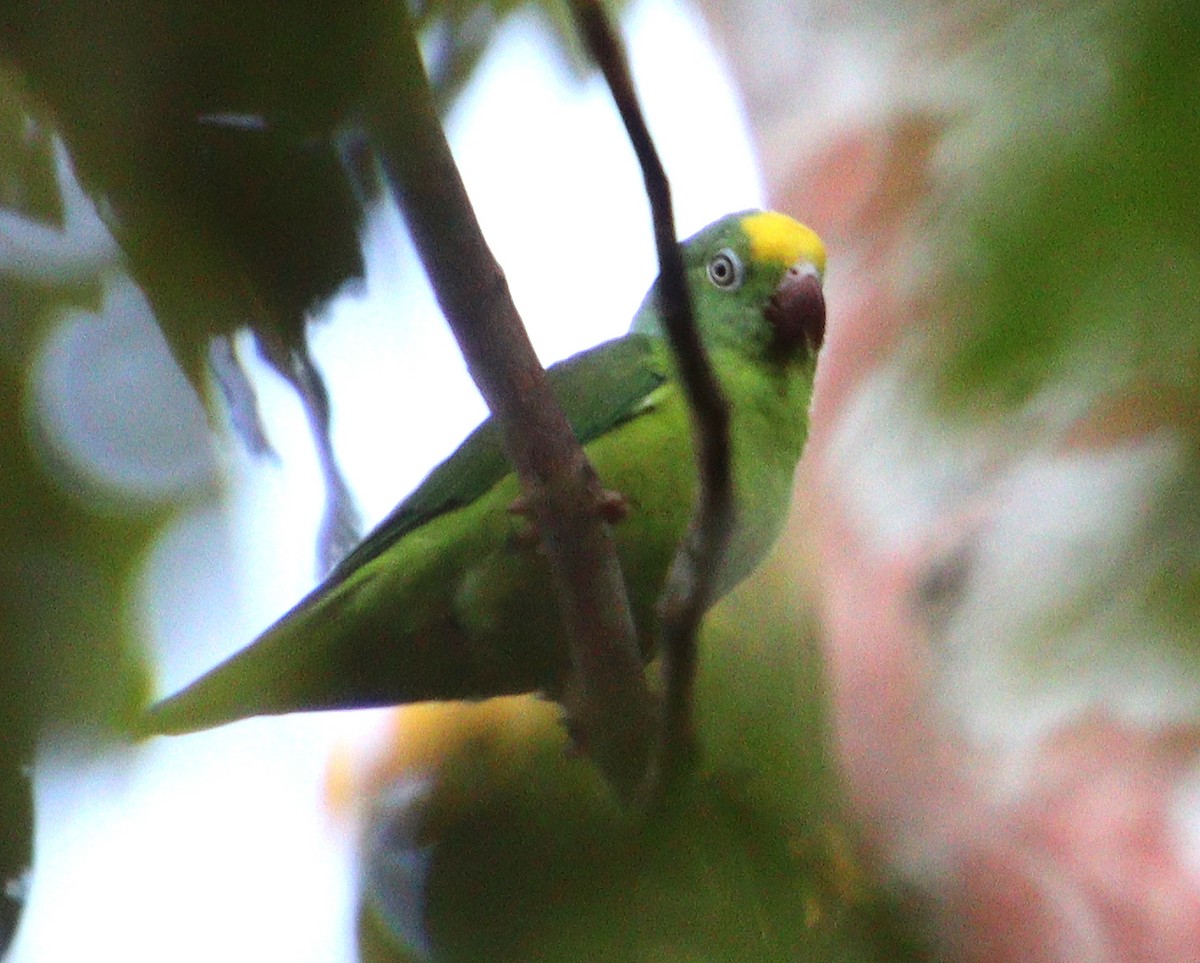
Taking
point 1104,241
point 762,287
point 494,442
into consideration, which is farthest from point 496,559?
point 1104,241

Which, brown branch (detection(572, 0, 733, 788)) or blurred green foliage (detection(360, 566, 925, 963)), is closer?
brown branch (detection(572, 0, 733, 788))

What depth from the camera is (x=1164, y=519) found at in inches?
30.8

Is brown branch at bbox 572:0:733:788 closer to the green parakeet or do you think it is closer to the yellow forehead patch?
the green parakeet

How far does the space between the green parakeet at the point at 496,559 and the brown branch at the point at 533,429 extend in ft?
0.81

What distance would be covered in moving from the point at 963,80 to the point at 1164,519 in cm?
67

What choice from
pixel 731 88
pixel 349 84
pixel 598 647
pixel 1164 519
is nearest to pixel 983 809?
pixel 598 647

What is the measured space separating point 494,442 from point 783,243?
790 millimetres

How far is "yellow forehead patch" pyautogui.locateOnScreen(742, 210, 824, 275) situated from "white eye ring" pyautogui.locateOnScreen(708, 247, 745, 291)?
0.04 metres

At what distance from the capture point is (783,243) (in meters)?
2.68

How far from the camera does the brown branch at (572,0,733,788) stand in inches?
37.9

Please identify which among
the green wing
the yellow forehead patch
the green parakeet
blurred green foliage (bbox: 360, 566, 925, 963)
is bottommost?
blurred green foliage (bbox: 360, 566, 925, 963)

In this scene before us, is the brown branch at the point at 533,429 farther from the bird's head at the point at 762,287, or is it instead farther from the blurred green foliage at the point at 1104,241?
the bird's head at the point at 762,287

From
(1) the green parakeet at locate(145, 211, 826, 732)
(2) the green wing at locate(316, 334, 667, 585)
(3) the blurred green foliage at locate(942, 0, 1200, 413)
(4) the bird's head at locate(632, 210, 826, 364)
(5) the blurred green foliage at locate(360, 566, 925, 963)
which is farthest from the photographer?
(4) the bird's head at locate(632, 210, 826, 364)

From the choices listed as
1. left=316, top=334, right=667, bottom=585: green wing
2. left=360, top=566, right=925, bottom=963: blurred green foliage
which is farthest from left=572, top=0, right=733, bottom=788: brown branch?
left=316, top=334, right=667, bottom=585: green wing
